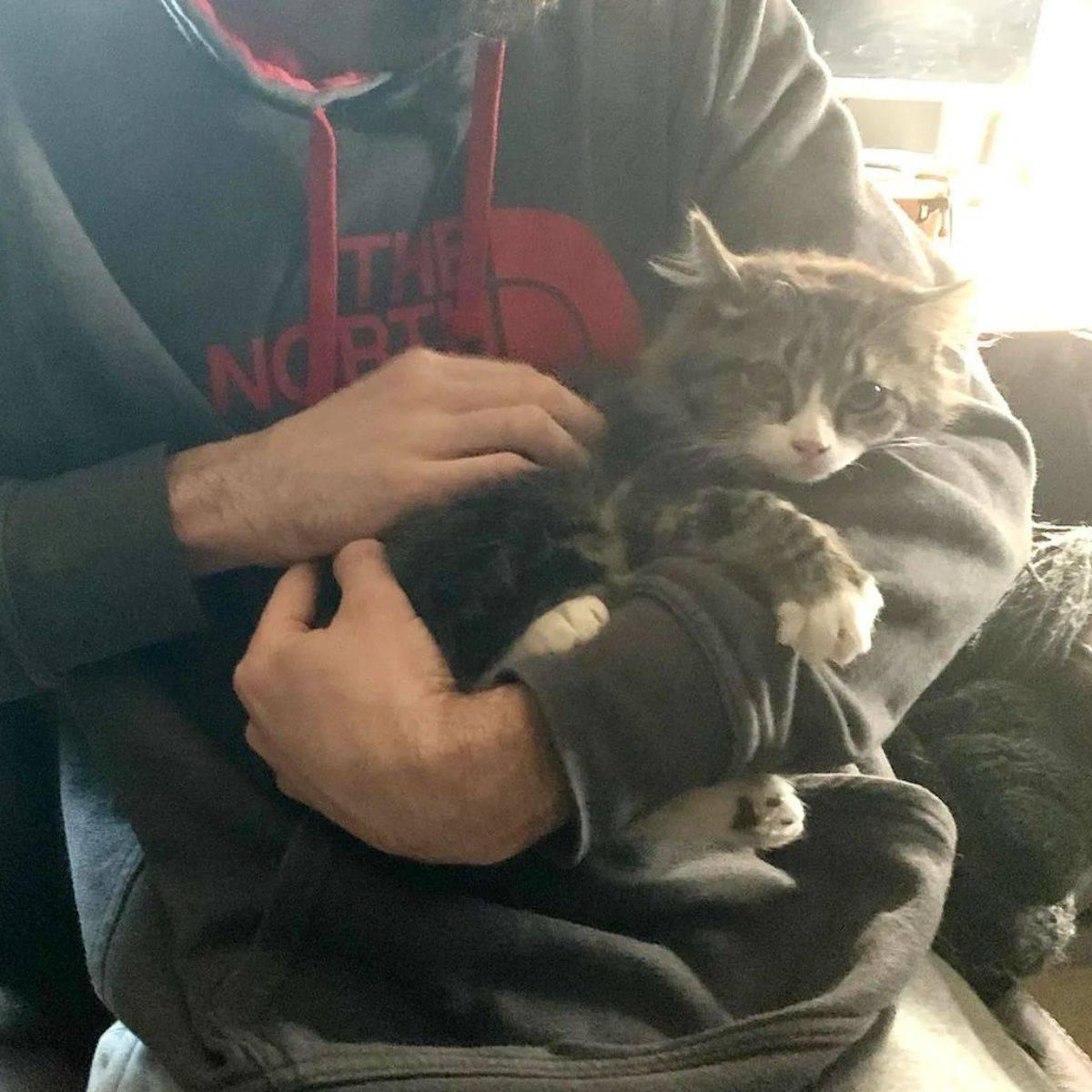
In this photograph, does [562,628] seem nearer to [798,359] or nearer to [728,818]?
[728,818]

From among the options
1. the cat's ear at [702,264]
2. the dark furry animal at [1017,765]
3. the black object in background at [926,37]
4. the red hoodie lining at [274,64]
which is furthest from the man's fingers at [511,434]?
the black object in background at [926,37]

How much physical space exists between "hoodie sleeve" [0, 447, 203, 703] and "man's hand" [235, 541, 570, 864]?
9 centimetres

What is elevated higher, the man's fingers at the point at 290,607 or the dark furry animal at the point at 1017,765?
the man's fingers at the point at 290,607

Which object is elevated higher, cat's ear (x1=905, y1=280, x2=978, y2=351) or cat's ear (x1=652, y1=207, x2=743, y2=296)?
cat's ear (x1=652, y1=207, x2=743, y2=296)

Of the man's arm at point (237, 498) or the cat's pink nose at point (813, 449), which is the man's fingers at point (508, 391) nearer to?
the man's arm at point (237, 498)

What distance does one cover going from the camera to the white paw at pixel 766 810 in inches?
35.4

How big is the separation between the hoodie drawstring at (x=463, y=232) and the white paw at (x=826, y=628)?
1.36 ft

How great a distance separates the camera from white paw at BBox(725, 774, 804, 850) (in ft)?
2.95

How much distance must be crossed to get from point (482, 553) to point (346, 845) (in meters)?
0.25

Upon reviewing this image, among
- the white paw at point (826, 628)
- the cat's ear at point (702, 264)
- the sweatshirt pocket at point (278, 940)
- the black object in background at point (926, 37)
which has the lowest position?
the sweatshirt pocket at point (278, 940)

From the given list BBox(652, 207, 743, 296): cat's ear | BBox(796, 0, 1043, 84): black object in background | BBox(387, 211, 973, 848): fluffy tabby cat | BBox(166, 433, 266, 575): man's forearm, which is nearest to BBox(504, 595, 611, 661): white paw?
BBox(387, 211, 973, 848): fluffy tabby cat

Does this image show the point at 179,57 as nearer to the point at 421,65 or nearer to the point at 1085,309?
the point at 421,65

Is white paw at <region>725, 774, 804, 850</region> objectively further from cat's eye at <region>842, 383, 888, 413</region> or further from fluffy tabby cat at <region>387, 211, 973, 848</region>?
cat's eye at <region>842, 383, 888, 413</region>

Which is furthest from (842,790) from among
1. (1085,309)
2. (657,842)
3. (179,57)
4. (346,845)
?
(1085,309)
